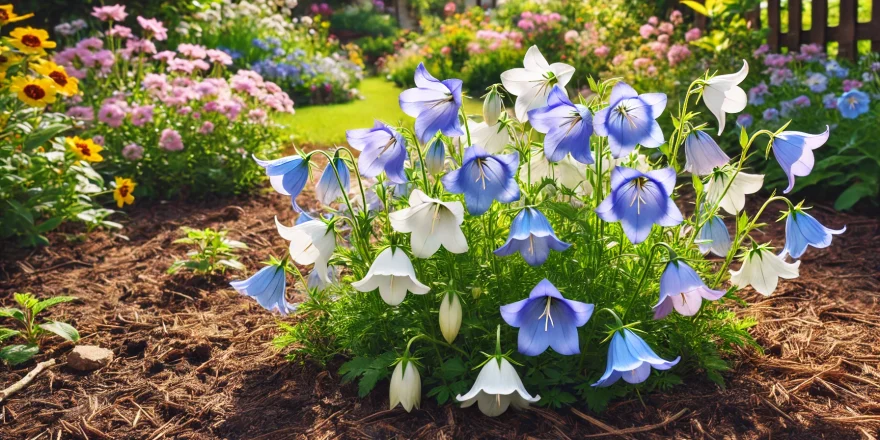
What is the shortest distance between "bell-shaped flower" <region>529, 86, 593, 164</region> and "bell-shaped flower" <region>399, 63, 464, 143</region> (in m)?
0.20

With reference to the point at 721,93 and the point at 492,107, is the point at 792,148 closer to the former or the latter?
the point at 721,93

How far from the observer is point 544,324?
74.3 inches

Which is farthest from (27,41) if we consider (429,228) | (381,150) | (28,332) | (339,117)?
(339,117)

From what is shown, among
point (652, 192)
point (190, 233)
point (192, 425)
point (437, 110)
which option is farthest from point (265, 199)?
point (652, 192)

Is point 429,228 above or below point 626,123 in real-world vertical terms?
below

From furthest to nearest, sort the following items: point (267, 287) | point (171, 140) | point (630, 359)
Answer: point (171, 140), point (267, 287), point (630, 359)

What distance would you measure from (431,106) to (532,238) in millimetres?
429

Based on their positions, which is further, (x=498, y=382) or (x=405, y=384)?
(x=405, y=384)

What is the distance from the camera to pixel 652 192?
181cm

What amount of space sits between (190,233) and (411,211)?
1.91 metres

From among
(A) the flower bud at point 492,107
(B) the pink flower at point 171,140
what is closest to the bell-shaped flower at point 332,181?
(A) the flower bud at point 492,107

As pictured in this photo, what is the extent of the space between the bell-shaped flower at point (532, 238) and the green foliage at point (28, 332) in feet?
5.84

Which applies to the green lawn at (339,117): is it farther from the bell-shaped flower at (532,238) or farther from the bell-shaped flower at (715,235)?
the bell-shaped flower at (532,238)

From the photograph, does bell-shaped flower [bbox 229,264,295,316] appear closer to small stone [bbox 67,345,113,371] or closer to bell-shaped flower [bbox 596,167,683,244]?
small stone [bbox 67,345,113,371]
